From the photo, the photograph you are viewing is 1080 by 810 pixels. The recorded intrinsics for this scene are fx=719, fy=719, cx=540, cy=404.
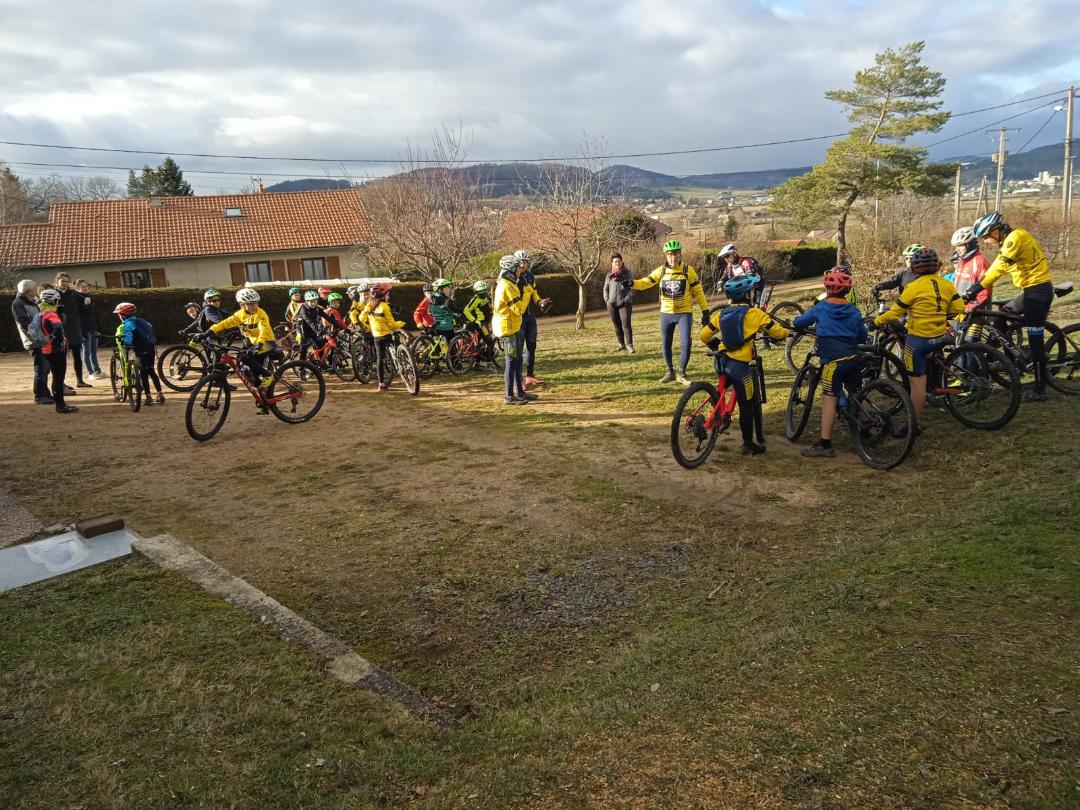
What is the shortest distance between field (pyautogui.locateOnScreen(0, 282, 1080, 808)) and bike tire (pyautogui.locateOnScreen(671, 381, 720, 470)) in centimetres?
15

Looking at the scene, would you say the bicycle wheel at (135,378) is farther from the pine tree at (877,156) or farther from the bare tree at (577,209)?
the pine tree at (877,156)

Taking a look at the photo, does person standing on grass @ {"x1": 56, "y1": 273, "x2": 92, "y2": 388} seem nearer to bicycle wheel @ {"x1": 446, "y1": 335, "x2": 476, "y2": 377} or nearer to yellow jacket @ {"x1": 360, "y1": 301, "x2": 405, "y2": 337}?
yellow jacket @ {"x1": 360, "y1": 301, "x2": 405, "y2": 337}

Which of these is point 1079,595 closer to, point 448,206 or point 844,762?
point 844,762

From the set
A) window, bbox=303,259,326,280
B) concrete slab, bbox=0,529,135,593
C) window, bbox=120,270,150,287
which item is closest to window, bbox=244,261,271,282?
window, bbox=303,259,326,280

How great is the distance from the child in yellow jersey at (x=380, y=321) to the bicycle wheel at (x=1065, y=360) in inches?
332

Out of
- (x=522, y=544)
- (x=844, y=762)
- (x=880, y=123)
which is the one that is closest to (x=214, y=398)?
(x=522, y=544)

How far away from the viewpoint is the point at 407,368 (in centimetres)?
1138

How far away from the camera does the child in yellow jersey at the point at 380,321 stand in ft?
36.9

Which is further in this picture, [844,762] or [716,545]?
[716,545]

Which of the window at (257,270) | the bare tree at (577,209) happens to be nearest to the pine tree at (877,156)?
the bare tree at (577,209)

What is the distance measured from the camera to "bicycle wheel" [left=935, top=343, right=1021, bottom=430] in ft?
21.8

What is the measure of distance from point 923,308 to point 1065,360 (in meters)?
2.26

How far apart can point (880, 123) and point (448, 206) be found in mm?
24526

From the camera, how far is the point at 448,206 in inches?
993
